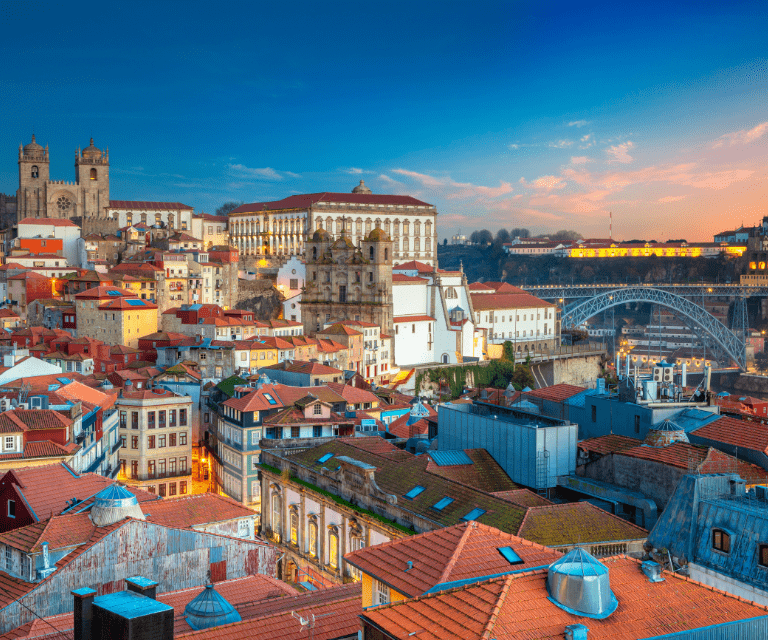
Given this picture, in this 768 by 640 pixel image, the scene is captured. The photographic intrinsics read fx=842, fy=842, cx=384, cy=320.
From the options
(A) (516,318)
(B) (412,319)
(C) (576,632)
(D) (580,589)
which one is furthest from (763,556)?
(A) (516,318)

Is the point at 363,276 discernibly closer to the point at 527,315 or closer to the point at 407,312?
the point at 407,312

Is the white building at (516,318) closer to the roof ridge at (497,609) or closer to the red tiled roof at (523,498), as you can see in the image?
the red tiled roof at (523,498)

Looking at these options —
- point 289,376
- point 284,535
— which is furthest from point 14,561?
point 289,376

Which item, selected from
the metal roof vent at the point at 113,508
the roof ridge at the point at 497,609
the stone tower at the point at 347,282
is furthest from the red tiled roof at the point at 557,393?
the stone tower at the point at 347,282

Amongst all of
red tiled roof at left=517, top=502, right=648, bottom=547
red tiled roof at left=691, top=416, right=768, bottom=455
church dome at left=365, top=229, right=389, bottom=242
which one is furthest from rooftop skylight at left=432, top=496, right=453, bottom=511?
church dome at left=365, top=229, right=389, bottom=242

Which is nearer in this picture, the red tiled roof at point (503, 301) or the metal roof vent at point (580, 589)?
the metal roof vent at point (580, 589)

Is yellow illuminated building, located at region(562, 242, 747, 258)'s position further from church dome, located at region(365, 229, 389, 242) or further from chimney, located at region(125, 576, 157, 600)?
chimney, located at region(125, 576, 157, 600)
